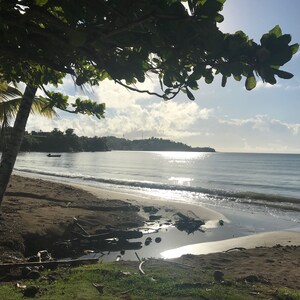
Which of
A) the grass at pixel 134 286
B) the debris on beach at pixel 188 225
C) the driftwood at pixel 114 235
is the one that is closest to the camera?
the grass at pixel 134 286

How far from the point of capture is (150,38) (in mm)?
2752

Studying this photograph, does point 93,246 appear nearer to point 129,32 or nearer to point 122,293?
point 122,293

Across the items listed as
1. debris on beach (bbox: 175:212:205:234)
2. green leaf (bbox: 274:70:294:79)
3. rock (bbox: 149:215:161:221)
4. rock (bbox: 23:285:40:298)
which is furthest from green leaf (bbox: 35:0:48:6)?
rock (bbox: 149:215:161:221)

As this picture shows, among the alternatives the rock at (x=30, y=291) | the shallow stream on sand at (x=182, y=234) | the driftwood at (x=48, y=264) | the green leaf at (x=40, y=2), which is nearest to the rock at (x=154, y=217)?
the shallow stream on sand at (x=182, y=234)

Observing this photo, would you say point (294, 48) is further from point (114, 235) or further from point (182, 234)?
point (182, 234)

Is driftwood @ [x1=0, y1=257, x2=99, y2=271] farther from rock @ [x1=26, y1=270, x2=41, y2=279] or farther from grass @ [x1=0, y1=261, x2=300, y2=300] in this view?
rock @ [x1=26, y1=270, x2=41, y2=279]

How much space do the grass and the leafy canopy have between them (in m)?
4.01

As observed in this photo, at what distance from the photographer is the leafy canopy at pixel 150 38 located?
236 cm

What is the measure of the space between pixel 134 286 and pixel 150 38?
4956 mm

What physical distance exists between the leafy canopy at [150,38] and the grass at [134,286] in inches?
158

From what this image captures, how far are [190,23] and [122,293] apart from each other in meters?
5.02

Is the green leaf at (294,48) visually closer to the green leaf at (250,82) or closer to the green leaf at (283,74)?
the green leaf at (283,74)

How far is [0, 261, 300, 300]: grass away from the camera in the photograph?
606cm

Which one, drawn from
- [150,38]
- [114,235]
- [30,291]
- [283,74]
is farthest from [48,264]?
[283,74]
